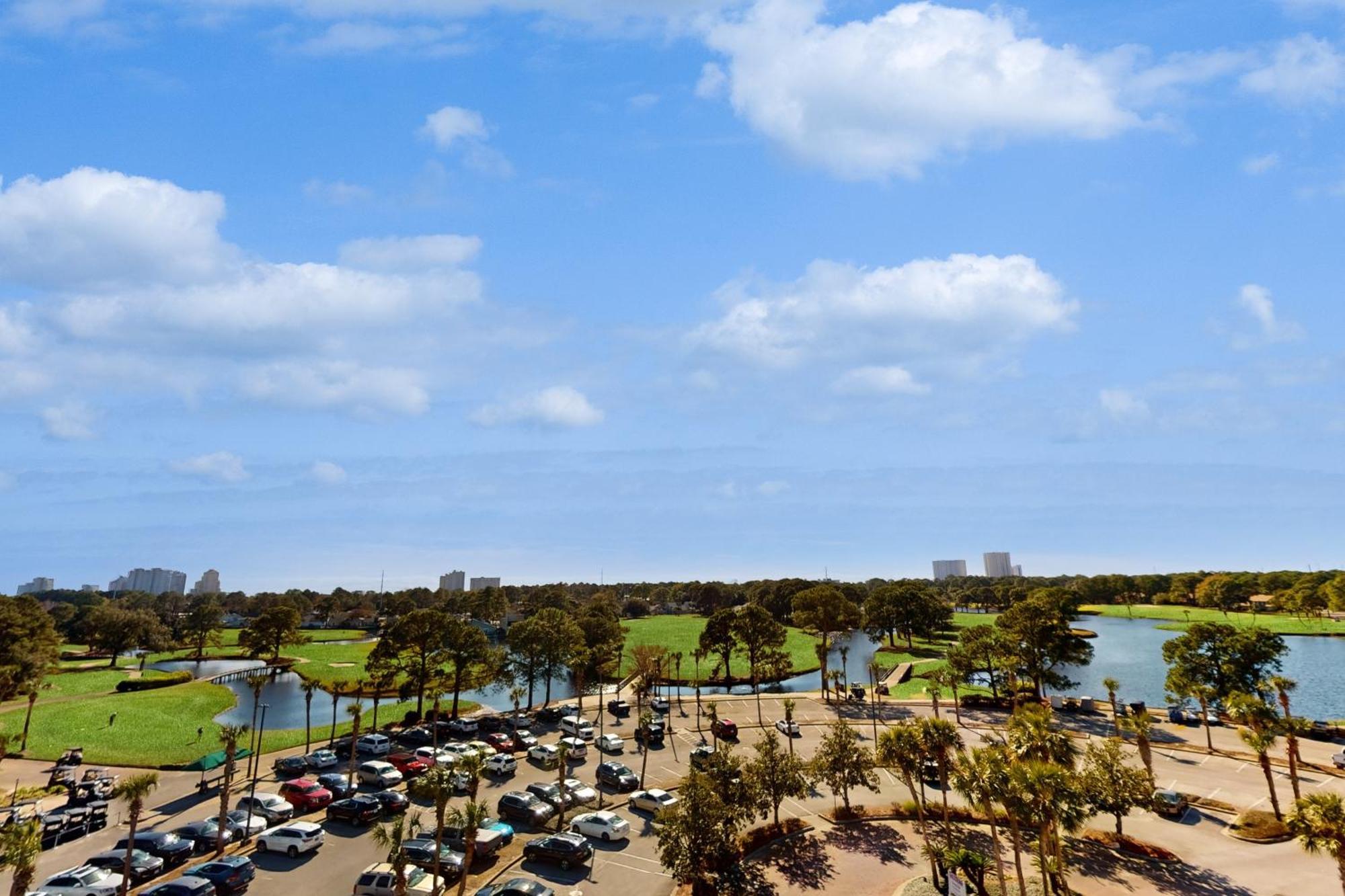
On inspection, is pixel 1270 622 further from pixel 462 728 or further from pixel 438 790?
pixel 438 790

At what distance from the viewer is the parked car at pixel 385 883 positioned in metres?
32.7

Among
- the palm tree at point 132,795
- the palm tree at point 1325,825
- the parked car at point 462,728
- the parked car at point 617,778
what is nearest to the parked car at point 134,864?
the palm tree at point 132,795

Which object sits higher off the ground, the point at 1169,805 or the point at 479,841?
the point at 479,841

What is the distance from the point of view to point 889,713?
244ft

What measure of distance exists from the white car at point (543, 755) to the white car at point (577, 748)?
1412 millimetres

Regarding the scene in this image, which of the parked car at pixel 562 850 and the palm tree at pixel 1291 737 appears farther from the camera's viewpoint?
the palm tree at pixel 1291 737

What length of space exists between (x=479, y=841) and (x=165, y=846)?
17.2m

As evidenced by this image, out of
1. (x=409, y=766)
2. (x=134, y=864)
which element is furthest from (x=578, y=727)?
(x=134, y=864)

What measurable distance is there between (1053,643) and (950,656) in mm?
10871

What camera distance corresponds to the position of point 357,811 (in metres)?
42.3

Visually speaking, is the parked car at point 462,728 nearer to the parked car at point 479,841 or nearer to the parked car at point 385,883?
the parked car at point 479,841

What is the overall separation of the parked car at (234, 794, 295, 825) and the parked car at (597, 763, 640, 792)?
20.7m

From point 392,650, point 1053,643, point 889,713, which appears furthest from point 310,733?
point 1053,643

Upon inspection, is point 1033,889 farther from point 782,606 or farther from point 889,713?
point 782,606
